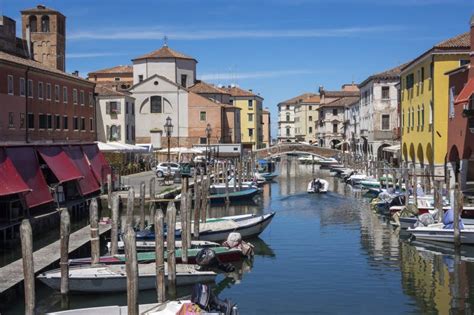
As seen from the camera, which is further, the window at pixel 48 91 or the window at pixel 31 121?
the window at pixel 48 91

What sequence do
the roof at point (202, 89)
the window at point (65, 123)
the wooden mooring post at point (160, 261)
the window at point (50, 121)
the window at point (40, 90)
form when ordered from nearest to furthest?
1. the wooden mooring post at point (160, 261)
2. the window at point (40, 90)
3. the window at point (50, 121)
4. the window at point (65, 123)
5. the roof at point (202, 89)

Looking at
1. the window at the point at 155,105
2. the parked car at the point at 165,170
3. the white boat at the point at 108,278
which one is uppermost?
the window at the point at 155,105

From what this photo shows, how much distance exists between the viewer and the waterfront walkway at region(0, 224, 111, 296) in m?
17.4

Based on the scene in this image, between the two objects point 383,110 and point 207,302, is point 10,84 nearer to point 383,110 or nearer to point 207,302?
point 207,302

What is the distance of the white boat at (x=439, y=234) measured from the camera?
25031 mm

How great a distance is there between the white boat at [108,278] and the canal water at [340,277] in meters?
0.24

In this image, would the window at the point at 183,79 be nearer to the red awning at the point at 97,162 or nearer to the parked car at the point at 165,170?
the parked car at the point at 165,170

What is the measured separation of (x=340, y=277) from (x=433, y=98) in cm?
2229

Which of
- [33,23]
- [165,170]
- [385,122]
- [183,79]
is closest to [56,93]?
[165,170]

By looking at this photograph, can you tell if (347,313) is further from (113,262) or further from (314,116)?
(314,116)

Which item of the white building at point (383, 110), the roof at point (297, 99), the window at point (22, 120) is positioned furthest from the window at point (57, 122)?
the roof at point (297, 99)

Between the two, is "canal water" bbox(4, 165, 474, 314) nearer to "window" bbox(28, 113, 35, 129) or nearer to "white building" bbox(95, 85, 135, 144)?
"window" bbox(28, 113, 35, 129)

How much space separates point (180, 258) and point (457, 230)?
1024 centimetres

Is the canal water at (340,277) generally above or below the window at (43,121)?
below
